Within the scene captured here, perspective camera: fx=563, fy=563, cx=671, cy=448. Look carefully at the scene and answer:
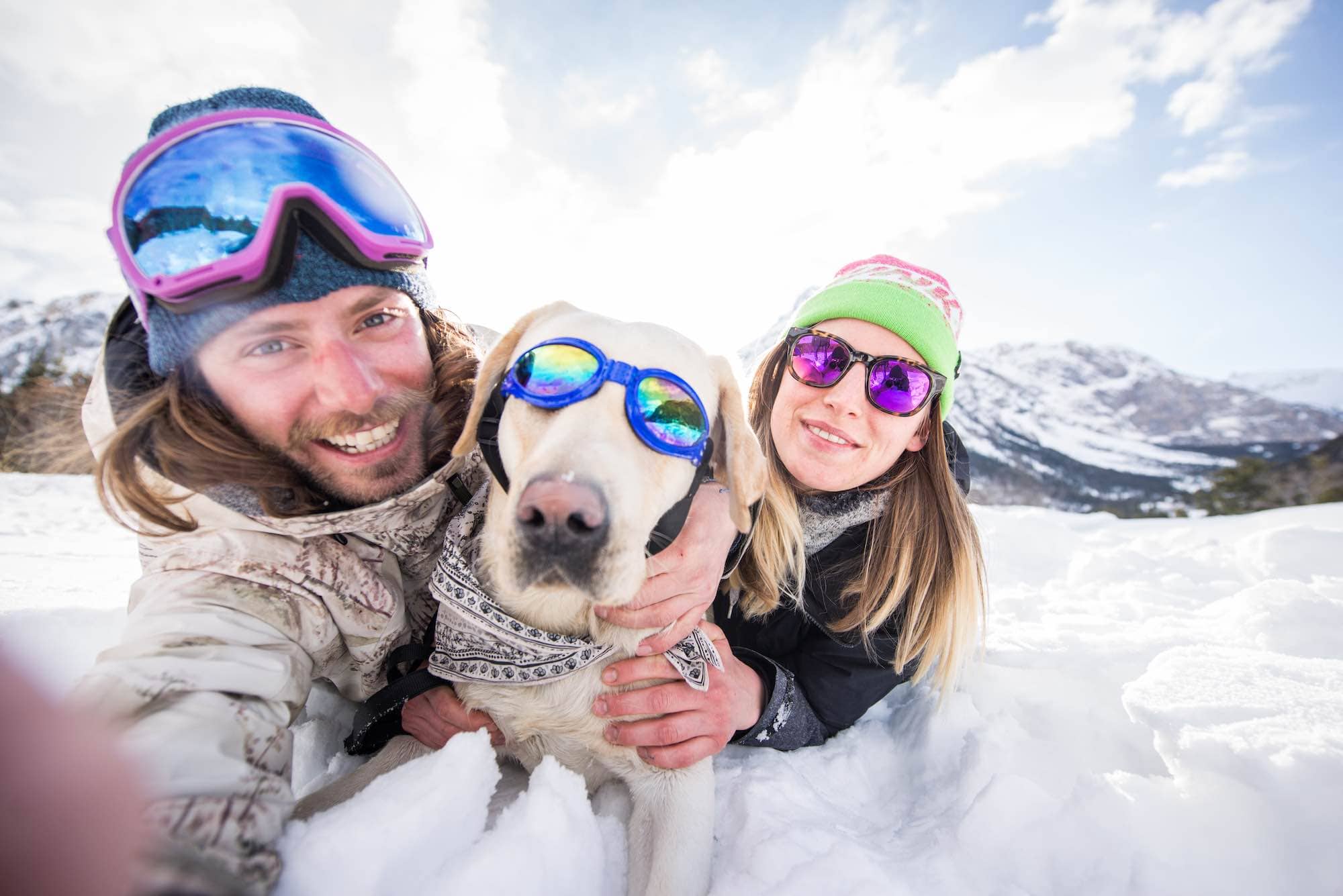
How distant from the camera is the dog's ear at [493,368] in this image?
191cm

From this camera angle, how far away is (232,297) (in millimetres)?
1717

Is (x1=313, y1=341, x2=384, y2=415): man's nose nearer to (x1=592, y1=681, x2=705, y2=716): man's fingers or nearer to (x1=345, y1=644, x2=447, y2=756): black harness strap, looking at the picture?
(x1=345, y1=644, x2=447, y2=756): black harness strap

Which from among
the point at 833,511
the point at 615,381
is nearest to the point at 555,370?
the point at 615,381

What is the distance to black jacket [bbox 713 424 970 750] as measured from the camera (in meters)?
2.61

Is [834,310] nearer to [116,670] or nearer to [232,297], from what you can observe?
[232,297]

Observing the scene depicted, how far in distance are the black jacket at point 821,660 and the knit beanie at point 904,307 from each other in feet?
1.64

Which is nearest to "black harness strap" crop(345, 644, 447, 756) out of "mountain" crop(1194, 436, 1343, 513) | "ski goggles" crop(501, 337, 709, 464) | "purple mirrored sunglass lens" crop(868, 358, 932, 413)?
"ski goggles" crop(501, 337, 709, 464)

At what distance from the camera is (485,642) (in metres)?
1.96

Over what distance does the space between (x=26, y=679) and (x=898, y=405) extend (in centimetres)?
281

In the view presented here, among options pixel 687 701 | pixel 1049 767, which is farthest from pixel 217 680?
pixel 1049 767

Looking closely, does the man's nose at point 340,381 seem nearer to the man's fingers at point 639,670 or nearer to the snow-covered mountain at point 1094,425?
the man's fingers at point 639,670

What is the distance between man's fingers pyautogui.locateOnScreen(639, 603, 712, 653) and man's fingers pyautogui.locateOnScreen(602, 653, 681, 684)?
1.4 inches

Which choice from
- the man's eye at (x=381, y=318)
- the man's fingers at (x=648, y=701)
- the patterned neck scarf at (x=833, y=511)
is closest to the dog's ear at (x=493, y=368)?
the man's eye at (x=381, y=318)

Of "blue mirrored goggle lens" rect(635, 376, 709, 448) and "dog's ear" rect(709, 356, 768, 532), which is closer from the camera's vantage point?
"blue mirrored goggle lens" rect(635, 376, 709, 448)
